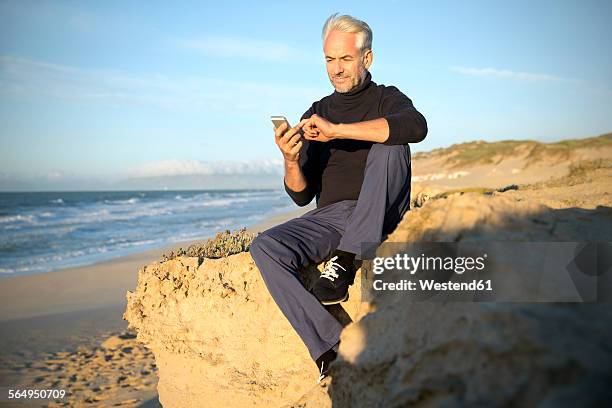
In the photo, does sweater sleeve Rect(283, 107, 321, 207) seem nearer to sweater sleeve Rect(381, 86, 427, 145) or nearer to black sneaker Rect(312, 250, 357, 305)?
sweater sleeve Rect(381, 86, 427, 145)

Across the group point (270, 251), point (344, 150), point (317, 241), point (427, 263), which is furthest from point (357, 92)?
point (427, 263)

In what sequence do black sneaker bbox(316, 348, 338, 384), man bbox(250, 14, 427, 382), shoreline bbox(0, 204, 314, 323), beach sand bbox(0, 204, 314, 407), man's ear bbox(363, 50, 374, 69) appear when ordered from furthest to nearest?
shoreline bbox(0, 204, 314, 323)
beach sand bbox(0, 204, 314, 407)
man's ear bbox(363, 50, 374, 69)
man bbox(250, 14, 427, 382)
black sneaker bbox(316, 348, 338, 384)

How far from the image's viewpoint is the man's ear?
381 centimetres

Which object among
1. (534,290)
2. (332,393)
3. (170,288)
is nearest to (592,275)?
(534,290)

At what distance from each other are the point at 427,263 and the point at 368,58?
2.08 metres

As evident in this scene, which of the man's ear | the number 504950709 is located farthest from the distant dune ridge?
the number 504950709

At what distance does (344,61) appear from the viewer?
375cm

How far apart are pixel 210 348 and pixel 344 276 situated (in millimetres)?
1791

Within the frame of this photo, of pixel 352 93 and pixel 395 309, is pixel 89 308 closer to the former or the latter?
pixel 352 93

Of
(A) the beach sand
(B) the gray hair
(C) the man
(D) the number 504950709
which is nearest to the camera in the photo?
(C) the man

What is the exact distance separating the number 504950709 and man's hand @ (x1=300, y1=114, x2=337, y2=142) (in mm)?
4597

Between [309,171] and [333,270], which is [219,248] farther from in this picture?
[333,270]

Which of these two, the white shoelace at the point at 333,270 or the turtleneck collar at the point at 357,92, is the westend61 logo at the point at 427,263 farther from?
the turtleneck collar at the point at 357,92

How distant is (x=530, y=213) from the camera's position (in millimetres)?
2266
